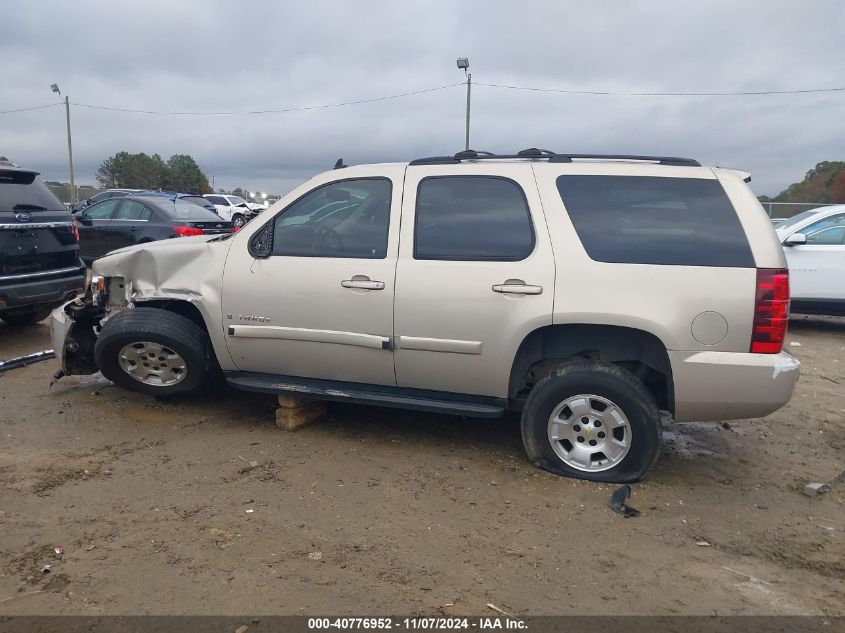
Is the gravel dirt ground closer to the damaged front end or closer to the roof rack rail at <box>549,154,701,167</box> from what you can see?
the damaged front end

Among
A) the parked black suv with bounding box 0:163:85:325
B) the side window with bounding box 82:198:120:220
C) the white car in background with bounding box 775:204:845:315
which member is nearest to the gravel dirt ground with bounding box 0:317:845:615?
the parked black suv with bounding box 0:163:85:325

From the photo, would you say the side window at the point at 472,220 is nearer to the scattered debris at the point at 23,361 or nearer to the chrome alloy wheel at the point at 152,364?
the chrome alloy wheel at the point at 152,364

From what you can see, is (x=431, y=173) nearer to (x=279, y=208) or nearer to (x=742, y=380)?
(x=279, y=208)

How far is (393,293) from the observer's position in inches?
161

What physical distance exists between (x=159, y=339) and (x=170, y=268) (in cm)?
52

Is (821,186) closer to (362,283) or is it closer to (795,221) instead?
(795,221)

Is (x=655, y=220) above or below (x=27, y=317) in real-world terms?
above

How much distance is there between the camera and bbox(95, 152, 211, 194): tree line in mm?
56375

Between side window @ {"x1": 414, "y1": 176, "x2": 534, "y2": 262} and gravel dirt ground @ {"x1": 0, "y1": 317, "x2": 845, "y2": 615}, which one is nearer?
A: gravel dirt ground @ {"x1": 0, "y1": 317, "x2": 845, "y2": 615}

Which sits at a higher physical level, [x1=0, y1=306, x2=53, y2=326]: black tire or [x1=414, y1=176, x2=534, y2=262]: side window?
[x1=414, y1=176, x2=534, y2=262]: side window

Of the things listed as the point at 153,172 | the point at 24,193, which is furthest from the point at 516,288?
the point at 153,172

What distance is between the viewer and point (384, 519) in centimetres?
348

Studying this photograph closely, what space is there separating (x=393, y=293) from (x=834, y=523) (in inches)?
110

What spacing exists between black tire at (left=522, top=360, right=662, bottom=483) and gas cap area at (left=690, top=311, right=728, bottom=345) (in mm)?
442
